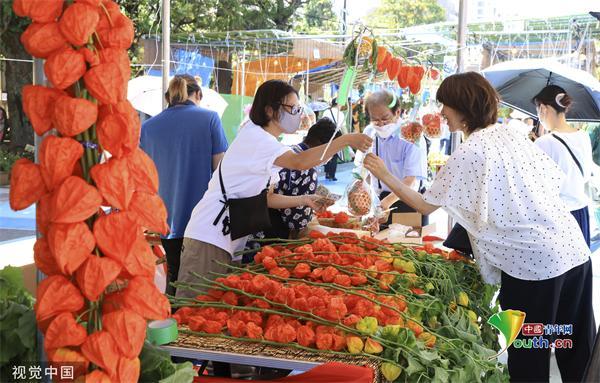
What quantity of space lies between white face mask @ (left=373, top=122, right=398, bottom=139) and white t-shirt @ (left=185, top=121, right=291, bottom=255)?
1862 millimetres

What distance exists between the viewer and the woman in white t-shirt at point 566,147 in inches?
169

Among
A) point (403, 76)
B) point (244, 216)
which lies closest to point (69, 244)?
point (244, 216)

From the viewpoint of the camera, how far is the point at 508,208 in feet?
8.81

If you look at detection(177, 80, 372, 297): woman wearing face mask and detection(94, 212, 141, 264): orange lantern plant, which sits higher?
detection(94, 212, 141, 264): orange lantern plant

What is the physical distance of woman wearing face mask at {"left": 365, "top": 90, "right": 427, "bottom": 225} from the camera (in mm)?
4590

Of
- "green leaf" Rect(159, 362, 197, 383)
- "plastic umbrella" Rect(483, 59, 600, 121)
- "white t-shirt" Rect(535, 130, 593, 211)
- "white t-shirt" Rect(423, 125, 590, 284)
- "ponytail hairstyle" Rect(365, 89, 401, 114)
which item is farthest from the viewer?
"plastic umbrella" Rect(483, 59, 600, 121)

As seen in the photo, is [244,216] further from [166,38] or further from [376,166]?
[166,38]

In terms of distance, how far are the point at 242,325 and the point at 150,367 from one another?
0.65 metres

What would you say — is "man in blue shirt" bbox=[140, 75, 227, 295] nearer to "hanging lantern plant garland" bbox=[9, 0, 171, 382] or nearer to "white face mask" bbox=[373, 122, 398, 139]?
"white face mask" bbox=[373, 122, 398, 139]

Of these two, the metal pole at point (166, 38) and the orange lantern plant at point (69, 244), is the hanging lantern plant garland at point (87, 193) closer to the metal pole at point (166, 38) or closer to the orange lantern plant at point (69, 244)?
the orange lantern plant at point (69, 244)

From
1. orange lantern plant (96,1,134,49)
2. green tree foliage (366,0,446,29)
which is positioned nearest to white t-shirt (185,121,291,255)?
orange lantern plant (96,1,134,49)

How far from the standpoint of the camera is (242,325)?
1.95 m

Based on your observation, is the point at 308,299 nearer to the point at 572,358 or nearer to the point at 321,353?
the point at 321,353

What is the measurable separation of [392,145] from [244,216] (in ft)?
7.32
